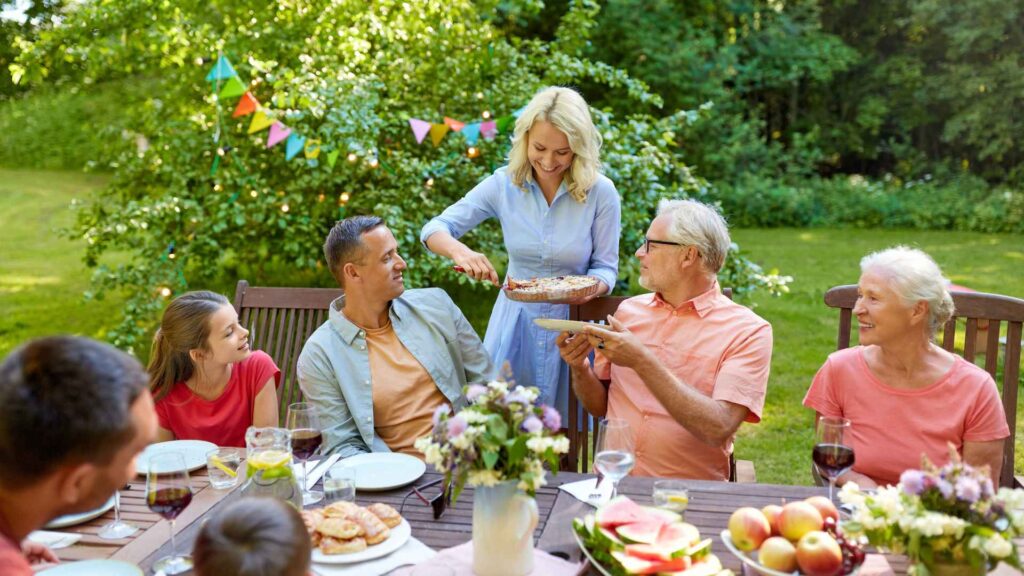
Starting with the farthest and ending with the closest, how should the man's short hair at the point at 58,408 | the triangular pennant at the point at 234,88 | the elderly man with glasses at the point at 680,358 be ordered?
the triangular pennant at the point at 234,88 < the elderly man with glasses at the point at 680,358 < the man's short hair at the point at 58,408

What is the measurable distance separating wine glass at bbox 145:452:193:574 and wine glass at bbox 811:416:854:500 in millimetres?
1348

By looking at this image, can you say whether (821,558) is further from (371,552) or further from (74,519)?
(74,519)

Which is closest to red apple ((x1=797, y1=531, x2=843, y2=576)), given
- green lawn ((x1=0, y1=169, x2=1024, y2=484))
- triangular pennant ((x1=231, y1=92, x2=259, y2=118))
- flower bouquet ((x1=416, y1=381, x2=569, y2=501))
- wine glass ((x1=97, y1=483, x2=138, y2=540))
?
flower bouquet ((x1=416, y1=381, x2=569, y2=501))

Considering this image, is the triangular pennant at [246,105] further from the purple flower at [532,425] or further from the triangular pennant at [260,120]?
the purple flower at [532,425]

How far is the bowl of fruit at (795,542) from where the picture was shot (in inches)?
62.9

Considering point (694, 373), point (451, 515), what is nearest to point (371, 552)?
point (451, 515)

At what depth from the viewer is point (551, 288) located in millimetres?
2824

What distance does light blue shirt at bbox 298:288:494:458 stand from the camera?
108 inches

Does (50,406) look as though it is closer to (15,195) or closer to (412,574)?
(412,574)

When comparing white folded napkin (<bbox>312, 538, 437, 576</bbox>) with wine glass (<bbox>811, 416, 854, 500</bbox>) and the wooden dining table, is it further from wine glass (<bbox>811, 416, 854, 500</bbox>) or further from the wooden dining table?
wine glass (<bbox>811, 416, 854, 500</bbox>)

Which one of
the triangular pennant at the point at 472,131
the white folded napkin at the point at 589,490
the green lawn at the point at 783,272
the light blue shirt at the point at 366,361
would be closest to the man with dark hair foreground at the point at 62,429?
the white folded napkin at the point at 589,490

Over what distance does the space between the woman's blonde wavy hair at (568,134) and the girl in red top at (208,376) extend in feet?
3.74

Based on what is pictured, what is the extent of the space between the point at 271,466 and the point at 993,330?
2.15 meters

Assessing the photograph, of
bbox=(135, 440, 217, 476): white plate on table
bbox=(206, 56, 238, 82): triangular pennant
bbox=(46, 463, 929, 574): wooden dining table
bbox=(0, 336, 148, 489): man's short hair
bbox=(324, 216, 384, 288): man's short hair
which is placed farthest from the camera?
bbox=(206, 56, 238, 82): triangular pennant
